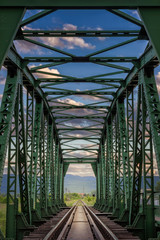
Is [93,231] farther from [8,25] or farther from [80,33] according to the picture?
[8,25]

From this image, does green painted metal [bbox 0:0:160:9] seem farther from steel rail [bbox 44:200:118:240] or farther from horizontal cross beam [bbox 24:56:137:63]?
steel rail [bbox 44:200:118:240]

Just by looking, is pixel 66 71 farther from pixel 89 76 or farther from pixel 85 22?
pixel 85 22

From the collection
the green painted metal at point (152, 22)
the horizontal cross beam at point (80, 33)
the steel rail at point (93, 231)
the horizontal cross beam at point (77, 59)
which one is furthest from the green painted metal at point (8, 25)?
the steel rail at point (93, 231)

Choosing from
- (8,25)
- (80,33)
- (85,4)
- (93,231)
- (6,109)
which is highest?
(80,33)

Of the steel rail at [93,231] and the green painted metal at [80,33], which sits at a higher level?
the green painted metal at [80,33]

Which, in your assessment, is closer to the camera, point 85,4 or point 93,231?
point 85,4

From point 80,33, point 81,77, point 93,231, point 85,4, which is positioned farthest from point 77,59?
point 93,231

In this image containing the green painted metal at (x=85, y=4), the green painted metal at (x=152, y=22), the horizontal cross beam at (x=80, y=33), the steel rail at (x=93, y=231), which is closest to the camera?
the green painted metal at (x=152, y=22)

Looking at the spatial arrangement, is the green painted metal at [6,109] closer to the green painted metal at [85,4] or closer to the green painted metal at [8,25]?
the green painted metal at [8,25]

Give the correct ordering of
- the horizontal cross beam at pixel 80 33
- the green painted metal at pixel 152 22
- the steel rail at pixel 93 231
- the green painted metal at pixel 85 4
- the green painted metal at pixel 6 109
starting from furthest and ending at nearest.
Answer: the horizontal cross beam at pixel 80 33 → the steel rail at pixel 93 231 → the green painted metal at pixel 6 109 → the green painted metal at pixel 85 4 → the green painted metal at pixel 152 22

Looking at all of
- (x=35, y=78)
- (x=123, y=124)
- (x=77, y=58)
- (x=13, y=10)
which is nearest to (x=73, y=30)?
(x=77, y=58)

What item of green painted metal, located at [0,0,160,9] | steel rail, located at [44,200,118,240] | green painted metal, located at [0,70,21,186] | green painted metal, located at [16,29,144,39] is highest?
green painted metal, located at [16,29,144,39]

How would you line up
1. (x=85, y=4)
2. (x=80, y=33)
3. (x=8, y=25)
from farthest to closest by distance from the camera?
(x=80, y=33), (x=85, y=4), (x=8, y=25)

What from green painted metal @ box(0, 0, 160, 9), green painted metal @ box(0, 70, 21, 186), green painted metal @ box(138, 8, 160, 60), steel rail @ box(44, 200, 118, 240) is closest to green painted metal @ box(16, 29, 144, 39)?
green painted metal @ box(0, 70, 21, 186)
